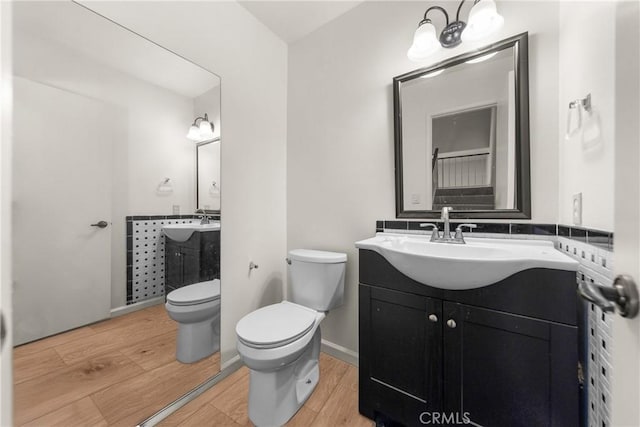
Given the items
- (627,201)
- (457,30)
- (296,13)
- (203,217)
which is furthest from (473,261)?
(296,13)

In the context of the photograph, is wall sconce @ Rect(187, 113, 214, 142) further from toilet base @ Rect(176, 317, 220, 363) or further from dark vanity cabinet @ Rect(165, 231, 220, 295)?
toilet base @ Rect(176, 317, 220, 363)

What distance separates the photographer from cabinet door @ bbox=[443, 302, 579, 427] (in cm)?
83

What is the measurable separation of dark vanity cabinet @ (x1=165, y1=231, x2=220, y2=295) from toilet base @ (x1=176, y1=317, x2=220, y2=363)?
0.25 m

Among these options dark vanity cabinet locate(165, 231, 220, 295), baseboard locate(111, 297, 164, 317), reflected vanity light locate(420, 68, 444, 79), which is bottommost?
baseboard locate(111, 297, 164, 317)

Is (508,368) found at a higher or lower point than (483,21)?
lower

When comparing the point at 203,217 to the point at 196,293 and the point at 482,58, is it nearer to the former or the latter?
the point at 196,293

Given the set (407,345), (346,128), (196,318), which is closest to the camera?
(407,345)

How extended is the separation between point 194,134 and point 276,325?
3.83 feet

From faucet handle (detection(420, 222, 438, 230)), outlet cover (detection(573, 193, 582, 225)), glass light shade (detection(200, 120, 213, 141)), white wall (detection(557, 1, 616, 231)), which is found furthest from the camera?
glass light shade (detection(200, 120, 213, 141))

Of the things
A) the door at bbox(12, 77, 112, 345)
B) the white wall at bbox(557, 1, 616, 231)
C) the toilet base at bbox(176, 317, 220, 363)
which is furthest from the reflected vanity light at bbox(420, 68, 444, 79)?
the toilet base at bbox(176, 317, 220, 363)

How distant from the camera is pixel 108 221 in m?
1.23

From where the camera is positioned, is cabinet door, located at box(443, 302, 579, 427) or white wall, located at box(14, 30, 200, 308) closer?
cabinet door, located at box(443, 302, 579, 427)

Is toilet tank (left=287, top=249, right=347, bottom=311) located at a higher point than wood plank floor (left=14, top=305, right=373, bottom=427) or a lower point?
higher

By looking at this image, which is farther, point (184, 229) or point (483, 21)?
point (184, 229)
